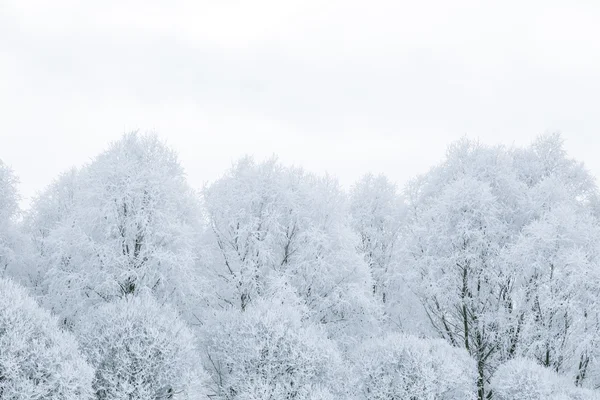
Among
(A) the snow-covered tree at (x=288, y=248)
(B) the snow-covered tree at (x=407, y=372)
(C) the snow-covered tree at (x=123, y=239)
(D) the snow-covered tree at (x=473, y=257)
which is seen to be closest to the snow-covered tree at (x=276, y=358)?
(B) the snow-covered tree at (x=407, y=372)

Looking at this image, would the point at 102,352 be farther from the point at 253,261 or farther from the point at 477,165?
the point at 477,165

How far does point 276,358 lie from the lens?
26781 millimetres

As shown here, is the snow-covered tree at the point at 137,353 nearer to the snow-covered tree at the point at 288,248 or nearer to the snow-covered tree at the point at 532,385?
the snow-covered tree at the point at 288,248

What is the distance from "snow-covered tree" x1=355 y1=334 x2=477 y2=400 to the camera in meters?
27.1

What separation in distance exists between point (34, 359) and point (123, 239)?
913 centimetres

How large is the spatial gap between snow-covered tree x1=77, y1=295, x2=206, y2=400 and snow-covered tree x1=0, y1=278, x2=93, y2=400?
1.62m

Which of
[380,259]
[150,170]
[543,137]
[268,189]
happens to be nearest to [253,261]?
[268,189]

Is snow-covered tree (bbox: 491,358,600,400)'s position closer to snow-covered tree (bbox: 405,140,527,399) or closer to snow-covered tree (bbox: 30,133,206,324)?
snow-covered tree (bbox: 405,140,527,399)

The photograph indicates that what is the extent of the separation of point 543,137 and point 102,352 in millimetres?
28740

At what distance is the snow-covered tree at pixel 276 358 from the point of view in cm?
2633

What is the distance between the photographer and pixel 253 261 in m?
32.2

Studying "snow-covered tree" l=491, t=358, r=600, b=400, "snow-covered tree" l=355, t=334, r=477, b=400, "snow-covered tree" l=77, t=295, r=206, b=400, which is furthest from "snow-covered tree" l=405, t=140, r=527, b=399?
"snow-covered tree" l=77, t=295, r=206, b=400

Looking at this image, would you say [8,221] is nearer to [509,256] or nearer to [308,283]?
[308,283]

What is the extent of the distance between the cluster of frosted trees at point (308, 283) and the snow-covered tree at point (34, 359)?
40cm
